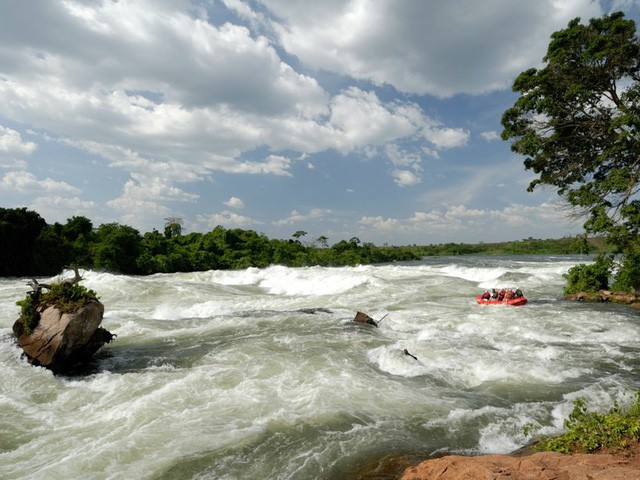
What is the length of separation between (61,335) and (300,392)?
587 centimetres

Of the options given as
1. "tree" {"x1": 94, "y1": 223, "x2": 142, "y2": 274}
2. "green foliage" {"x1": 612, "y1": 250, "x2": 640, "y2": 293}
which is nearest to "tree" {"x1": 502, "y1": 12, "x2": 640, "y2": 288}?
"green foliage" {"x1": 612, "y1": 250, "x2": 640, "y2": 293}

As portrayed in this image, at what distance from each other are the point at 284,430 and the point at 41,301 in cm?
762

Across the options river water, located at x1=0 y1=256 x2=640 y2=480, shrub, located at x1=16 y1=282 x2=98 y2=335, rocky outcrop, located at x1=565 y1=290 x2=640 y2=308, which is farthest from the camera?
rocky outcrop, located at x1=565 y1=290 x2=640 y2=308

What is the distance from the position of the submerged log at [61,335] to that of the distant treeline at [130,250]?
69.1 ft

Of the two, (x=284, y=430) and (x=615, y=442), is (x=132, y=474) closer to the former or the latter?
(x=284, y=430)

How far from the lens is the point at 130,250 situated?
143ft

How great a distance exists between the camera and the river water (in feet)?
18.1

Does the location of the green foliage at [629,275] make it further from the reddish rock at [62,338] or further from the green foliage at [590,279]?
the reddish rock at [62,338]

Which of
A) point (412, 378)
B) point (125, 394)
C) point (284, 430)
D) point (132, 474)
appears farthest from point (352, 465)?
point (125, 394)

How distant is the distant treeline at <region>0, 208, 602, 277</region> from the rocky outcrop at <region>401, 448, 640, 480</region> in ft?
84.6

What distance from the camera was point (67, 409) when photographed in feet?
24.2

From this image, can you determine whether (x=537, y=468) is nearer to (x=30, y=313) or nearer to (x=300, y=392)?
(x=300, y=392)

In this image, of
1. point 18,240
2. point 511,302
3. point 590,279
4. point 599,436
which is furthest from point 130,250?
point 599,436

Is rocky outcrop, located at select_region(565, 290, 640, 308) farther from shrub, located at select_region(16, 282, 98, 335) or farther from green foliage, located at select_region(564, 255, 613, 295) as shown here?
shrub, located at select_region(16, 282, 98, 335)
